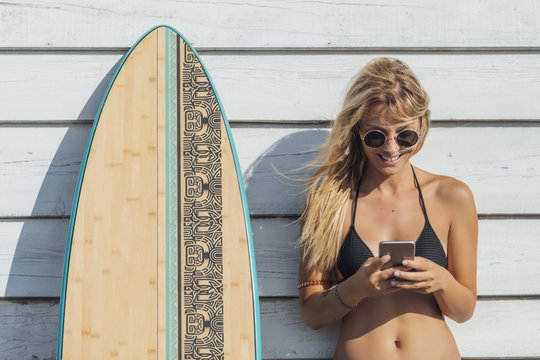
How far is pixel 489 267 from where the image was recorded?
2.12 metres

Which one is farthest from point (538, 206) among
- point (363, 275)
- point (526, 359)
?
point (363, 275)

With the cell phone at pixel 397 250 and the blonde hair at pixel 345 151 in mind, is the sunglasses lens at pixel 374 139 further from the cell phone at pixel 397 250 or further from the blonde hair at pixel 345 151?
the cell phone at pixel 397 250

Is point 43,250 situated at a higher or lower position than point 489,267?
higher

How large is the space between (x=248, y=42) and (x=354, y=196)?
2.48ft

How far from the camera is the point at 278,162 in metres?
2.19

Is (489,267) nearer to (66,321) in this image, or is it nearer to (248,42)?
(248,42)

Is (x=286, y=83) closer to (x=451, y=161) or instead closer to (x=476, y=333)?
(x=451, y=161)

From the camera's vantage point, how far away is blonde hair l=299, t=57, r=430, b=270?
1.82 metres

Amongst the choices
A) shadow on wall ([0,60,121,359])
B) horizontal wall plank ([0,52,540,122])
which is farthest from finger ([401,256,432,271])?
shadow on wall ([0,60,121,359])

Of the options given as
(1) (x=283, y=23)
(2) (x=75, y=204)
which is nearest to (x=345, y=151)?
(1) (x=283, y=23)

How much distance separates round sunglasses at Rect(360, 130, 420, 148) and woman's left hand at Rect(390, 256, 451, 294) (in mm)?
383

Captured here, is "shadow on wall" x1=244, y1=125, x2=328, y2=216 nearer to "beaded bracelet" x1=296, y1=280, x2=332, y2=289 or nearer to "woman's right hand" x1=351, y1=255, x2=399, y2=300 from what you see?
"beaded bracelet" x1=296, y1=280, x2=332, y2=289

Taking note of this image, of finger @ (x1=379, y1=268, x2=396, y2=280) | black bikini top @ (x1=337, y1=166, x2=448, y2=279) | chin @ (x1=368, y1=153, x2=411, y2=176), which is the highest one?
chin @ (x1=368, y1=153, x2=411, y2=176)

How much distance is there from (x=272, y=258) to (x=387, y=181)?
54 centimetres
